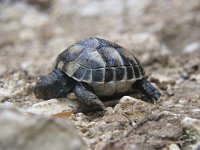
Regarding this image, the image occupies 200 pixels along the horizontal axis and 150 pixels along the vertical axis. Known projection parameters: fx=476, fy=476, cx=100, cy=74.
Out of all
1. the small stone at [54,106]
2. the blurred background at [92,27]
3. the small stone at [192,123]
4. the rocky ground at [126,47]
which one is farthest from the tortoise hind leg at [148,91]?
the blurred background at [92,27]

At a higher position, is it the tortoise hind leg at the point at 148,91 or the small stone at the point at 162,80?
the tortoise hind leg at the point at 148,91

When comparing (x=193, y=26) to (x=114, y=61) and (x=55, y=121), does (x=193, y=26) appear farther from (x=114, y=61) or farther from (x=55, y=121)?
(x=55, y=121)

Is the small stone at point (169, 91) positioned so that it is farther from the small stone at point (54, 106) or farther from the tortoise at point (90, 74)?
the small stone at point (54, 106)

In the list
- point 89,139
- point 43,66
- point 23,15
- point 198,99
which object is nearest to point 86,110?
point 89,139

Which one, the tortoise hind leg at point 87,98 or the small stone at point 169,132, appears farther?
the tortoise hind leg at point 87,98

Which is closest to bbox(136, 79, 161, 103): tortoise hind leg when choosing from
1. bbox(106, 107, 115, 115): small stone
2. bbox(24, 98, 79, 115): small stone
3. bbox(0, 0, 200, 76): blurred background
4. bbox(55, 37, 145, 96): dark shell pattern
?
bbox(55, 37, 145, 96): dark shell pattern

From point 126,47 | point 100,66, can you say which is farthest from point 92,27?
point 100,66
